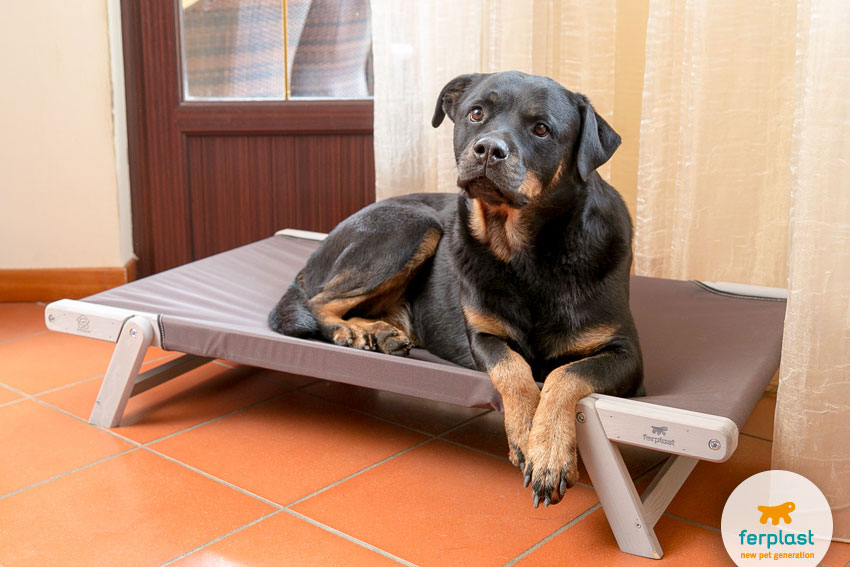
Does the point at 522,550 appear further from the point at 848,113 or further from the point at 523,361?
the point at 848,113

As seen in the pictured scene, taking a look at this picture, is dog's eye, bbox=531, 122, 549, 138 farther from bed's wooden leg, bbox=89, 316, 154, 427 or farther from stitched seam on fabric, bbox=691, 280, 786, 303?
bed's wooden leg, bbox=89, 316, 154, 427

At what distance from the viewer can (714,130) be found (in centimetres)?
266

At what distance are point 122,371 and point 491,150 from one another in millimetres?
1354

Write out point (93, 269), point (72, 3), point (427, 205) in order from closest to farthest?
point (427, 205) → point (72, 3) → point (93, 269)

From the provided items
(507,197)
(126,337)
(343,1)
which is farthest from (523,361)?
(343,1)

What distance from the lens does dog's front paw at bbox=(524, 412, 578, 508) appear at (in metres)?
1.67

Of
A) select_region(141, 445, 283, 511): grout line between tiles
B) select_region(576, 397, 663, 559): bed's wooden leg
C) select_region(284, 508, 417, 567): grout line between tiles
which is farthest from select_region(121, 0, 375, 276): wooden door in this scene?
select_region(576, 397, 663, 559): bed's wooden leg

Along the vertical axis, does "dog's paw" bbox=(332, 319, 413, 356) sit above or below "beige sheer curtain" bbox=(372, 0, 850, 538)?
below

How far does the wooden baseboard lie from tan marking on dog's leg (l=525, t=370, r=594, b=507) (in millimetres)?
2591

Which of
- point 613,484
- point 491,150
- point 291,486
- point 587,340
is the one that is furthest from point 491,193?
point 291,486

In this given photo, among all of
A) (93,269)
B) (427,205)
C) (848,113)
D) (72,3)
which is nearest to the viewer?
(848,113)

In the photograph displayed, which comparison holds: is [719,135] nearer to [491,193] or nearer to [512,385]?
[491,193]

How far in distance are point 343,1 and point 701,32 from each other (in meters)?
1.65

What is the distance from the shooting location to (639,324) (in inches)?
102
